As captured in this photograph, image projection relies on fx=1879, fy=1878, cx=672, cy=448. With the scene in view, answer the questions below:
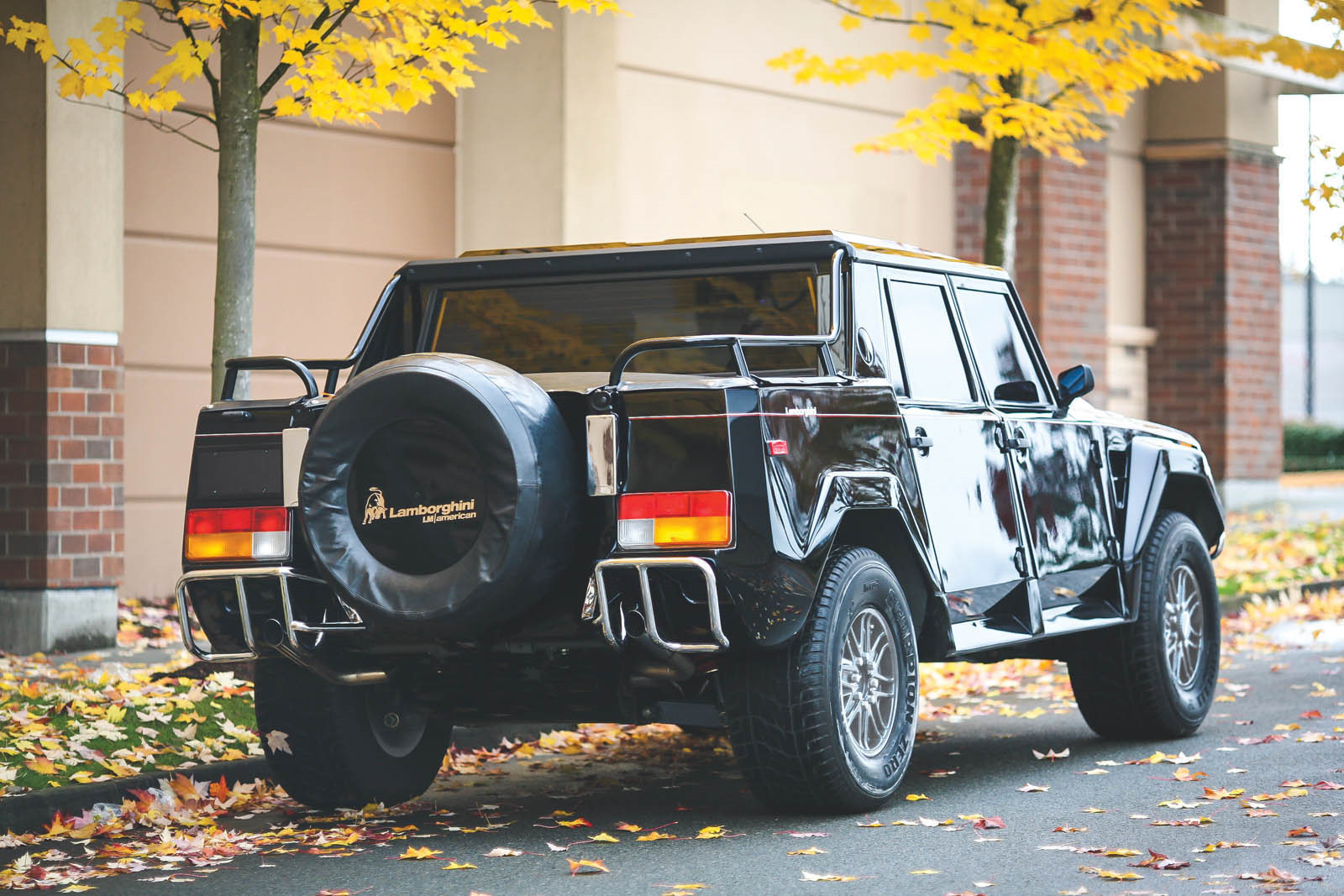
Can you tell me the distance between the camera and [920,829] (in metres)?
6.22

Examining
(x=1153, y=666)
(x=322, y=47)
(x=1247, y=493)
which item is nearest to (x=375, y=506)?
(x=1153, y=666)

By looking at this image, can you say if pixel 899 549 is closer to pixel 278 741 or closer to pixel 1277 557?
pixel 278 741

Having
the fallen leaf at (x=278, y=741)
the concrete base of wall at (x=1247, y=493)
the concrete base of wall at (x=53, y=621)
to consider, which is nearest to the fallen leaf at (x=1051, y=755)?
the fallen leaf at (x=278, y=741)

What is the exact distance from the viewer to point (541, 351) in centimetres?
704

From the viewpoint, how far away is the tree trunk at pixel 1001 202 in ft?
44.5

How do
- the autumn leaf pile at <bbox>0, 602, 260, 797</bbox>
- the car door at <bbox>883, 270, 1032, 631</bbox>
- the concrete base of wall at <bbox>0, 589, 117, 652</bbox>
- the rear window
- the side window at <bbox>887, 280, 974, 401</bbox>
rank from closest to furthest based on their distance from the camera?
1. the rear window
2. the car door at <bbox>883, 270, 1032, 631</bbox>
3. the side window at <bbox>887, 280, 974, 401</bbox>
4. the autumn leaf pile at <bbox>0, 602, 260, 797</bbox>
5. the concrete base of wall at <bbox>0, 589, 117, 652</bbox>

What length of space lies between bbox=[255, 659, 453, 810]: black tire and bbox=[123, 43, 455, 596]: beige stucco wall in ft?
21.3

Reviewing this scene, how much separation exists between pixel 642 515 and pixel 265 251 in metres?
8.52

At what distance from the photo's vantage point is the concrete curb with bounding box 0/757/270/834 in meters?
6.48

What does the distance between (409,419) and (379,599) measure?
22.4 inches

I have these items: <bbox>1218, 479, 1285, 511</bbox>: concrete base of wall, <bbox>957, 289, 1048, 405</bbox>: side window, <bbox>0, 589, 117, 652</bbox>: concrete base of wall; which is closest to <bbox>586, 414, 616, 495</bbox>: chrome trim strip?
<bbox>957, 289, 1048, 405</bbox>: side window

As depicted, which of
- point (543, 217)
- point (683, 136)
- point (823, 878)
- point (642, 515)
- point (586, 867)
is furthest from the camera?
point (683, 136)

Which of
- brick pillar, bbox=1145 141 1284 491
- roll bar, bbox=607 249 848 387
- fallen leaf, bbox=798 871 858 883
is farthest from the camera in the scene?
brick pillar, bbox=1145 141 1284 491

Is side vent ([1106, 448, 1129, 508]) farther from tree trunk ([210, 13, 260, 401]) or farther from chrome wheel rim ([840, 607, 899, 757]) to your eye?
tree trunk ([210, 13, 260, 401])
